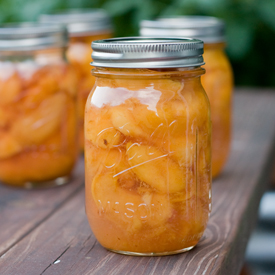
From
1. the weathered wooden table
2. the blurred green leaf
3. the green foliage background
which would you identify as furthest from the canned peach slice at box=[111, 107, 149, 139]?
the blurred green leaf

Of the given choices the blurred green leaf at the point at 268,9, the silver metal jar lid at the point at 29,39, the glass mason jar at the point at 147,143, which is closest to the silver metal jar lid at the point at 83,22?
the silver metal jar lid at the point at 29,39

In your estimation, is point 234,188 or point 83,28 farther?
point 83,28

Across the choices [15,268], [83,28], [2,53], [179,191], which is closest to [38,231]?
[15,268]

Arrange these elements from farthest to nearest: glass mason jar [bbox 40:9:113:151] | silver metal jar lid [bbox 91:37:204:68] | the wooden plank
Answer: glass mason jar [bbox 40:9:113:151] → the wooden plank → silver metal jar lid [bbox 91:37:204:68]

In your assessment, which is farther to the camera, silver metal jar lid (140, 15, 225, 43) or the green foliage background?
the green foliage background

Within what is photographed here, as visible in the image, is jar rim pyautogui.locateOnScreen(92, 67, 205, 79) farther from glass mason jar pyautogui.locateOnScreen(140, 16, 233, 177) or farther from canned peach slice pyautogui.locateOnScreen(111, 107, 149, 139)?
glass mason jar pyautogui.locateOnScreen(140, 16, 233, 177)

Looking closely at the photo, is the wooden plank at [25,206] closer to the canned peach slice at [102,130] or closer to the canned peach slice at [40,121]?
the canned peach slice at [40,121]

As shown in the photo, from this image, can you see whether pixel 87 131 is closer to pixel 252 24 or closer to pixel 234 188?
pixel 234 188
